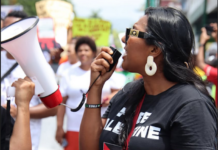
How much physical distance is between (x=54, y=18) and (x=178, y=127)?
522 centimetres

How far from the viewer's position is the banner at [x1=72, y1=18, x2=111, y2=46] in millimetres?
6176

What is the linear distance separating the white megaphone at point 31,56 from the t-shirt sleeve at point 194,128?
0.82m

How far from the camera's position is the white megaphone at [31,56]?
171cm

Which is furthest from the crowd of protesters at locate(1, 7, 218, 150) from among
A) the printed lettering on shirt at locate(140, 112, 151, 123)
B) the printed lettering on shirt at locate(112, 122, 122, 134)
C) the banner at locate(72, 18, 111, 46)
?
the banner at locate(72, 18, 111, 46)

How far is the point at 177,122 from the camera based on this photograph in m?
1.45

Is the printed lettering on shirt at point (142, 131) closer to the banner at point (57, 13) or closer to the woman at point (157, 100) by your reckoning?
the woman at point (157, 100)

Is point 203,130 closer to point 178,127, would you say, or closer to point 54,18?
point 178,127

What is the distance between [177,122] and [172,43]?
442 millimetres

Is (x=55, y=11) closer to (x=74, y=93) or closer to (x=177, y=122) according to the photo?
(x=74, y=93)

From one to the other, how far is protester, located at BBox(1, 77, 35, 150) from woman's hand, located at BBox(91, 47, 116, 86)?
0.41 m

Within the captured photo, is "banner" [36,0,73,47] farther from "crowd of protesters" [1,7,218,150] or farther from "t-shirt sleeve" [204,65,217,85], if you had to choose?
"t-shirt sleeve" [204,65,217,85]

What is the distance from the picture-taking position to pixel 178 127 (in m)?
1.45

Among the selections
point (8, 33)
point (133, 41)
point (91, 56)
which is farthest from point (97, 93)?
point (91, 56)

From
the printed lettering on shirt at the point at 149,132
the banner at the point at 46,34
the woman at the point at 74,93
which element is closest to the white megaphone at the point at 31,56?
the printed lettering on shirt at the point at 149,132
